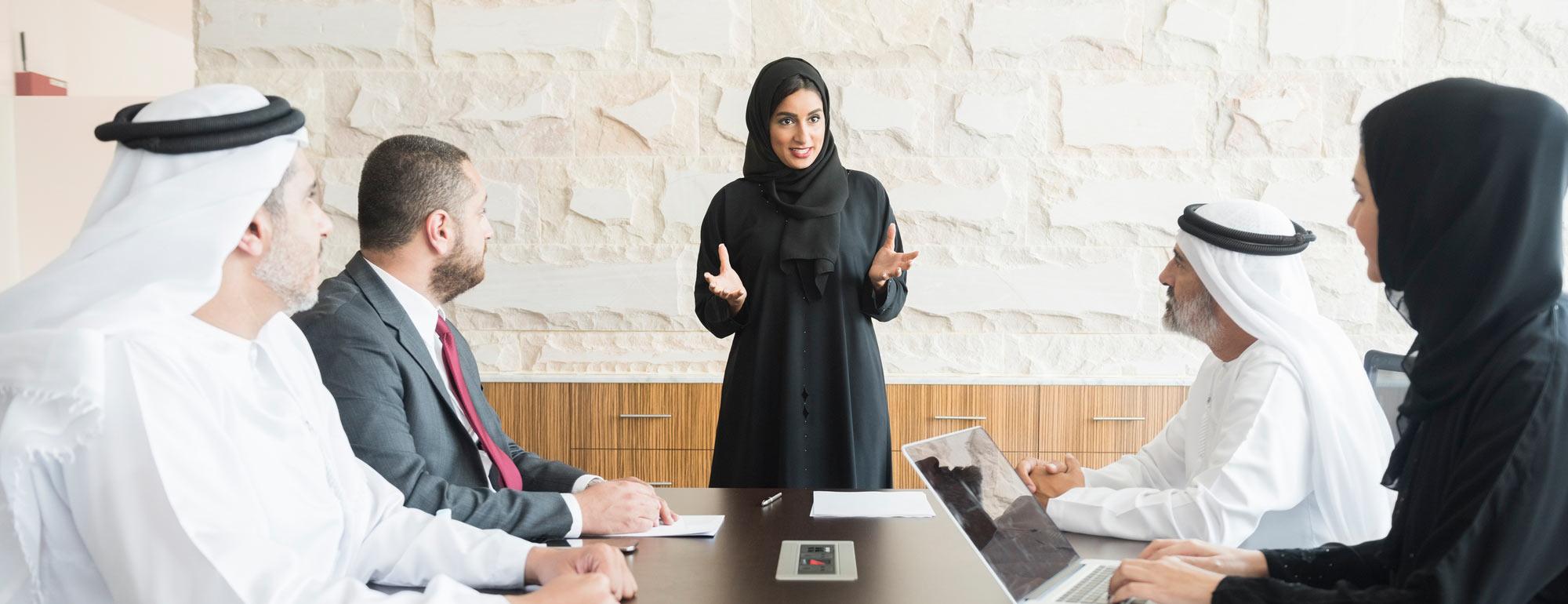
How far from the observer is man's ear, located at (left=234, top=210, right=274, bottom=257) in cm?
147

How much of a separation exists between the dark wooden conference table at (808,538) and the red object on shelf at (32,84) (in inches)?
246

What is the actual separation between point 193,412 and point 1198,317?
79.8 inches

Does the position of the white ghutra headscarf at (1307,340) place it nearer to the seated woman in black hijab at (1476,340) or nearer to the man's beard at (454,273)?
the seated woman in black hijab at (1476,340)

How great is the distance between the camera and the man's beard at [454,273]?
91.7 inches

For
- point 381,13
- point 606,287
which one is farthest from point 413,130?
point 606,287

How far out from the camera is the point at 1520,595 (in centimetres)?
134

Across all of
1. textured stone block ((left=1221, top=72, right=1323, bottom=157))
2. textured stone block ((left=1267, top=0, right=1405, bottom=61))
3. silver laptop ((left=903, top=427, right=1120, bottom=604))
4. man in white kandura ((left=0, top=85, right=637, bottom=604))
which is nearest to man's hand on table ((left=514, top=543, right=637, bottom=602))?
man in white kandura ((left=0, top=85, right=637, bottom=604))

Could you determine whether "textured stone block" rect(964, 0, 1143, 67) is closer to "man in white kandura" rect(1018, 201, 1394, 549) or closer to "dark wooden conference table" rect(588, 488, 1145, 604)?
"man in white kandura" rect(1018, 201, 1394, 549)

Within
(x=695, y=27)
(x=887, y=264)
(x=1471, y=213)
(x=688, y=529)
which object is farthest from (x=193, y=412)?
(x=695, y=27)

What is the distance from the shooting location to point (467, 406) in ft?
7.51

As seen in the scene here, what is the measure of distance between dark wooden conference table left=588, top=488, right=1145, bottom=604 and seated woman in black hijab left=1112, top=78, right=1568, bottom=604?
0.30 meters

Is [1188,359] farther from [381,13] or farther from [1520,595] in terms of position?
[381,13]

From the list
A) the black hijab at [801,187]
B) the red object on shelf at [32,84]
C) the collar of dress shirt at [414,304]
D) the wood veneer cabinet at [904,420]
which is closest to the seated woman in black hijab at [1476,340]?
the collar of dress shirt at [414,304]

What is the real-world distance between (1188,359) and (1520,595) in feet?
11.1
